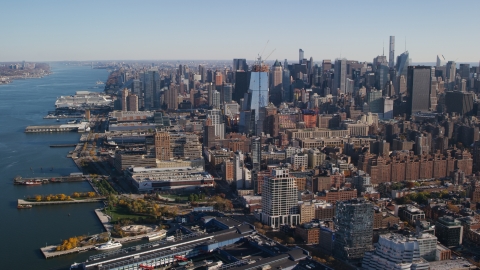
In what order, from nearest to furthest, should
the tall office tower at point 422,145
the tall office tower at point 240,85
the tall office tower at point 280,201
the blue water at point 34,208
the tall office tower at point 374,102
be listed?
1. the blue water at point 34,208
2. the tall office tower at point 280,201
3. the tall office tower at point 422,145
4. the tall office tower at point 374,102
5. the tall office tower at point 240,85

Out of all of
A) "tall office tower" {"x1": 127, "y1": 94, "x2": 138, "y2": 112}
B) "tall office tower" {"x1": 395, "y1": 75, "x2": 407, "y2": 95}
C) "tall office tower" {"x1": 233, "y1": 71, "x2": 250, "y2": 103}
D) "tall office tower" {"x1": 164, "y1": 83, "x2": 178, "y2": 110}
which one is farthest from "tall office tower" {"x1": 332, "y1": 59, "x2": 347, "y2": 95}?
"tall office tower" {"x1": 127, "y1": 94, "x2": 138, "y2": 112}

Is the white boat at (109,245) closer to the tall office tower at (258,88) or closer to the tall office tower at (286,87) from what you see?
the tall office tower at (258,88)

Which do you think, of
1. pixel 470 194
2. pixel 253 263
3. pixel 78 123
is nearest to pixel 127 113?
pixel 78 123

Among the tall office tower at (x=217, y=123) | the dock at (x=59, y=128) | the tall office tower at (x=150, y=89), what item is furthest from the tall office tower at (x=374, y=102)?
the dock at (x=59, y=128)

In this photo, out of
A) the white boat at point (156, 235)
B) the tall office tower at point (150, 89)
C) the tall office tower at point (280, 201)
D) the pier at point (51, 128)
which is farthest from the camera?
the tall office tower at point (150, 89)

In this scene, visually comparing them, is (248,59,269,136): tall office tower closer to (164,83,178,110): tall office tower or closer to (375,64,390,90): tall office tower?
(164,83,178,110): tall office tower

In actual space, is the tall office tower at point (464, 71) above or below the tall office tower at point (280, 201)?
above
